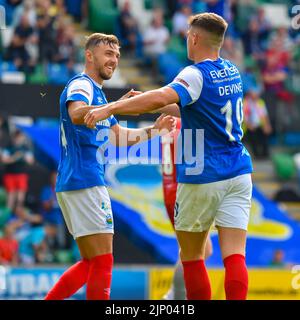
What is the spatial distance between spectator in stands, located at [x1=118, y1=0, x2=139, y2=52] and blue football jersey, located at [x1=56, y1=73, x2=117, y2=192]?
10.3m

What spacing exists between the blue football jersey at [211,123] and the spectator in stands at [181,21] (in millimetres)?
11150

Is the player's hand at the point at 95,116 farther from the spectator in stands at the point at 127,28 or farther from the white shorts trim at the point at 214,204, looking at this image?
the spectator in stands at the point at 127,28

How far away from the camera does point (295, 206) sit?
57.3ft

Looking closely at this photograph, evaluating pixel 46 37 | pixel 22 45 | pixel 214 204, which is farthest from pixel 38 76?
pixel 214 204

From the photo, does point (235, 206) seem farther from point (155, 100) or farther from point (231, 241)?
point (155, 100)

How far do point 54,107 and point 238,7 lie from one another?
8745 mm

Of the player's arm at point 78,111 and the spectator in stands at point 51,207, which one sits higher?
the player's arm at point 78,111

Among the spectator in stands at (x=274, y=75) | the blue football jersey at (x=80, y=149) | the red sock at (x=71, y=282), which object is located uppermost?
the spectator in stands at (x=274, y=75)

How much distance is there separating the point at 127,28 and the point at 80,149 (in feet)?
34.6

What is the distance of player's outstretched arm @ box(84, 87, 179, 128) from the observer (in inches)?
269

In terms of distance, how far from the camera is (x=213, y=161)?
7152 mm

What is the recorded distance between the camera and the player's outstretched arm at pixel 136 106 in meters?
6.83

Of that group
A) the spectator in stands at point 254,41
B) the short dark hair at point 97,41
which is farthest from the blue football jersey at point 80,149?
the spectator in stands at point 254,41
